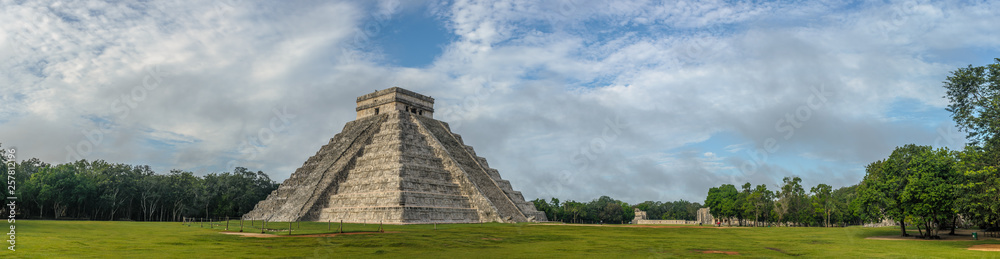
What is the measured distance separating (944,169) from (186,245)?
3717 centimetres

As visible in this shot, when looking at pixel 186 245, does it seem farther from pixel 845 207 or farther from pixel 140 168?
pixel 845 207

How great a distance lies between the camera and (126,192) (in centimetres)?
6300

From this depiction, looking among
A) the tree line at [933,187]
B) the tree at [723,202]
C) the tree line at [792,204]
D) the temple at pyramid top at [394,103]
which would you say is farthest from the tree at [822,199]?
the temple at pyramid top at [394,103]

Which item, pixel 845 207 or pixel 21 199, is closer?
pixel 21 199

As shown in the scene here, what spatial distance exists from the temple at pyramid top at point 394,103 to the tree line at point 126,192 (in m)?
20.0

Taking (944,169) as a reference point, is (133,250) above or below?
below

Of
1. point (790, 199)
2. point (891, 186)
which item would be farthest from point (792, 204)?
point (891, 186)

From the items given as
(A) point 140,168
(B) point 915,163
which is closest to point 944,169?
(B) point 915,163

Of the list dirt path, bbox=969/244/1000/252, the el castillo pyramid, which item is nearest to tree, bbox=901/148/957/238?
dirt path, bbox=969/244/1000/252

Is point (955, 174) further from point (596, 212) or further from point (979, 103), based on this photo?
point (596, 212)

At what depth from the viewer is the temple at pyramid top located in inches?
2613

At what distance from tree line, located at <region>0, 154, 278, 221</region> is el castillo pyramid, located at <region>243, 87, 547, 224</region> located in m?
17.1

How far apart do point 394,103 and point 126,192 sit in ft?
104

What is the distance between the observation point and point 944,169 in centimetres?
3000
